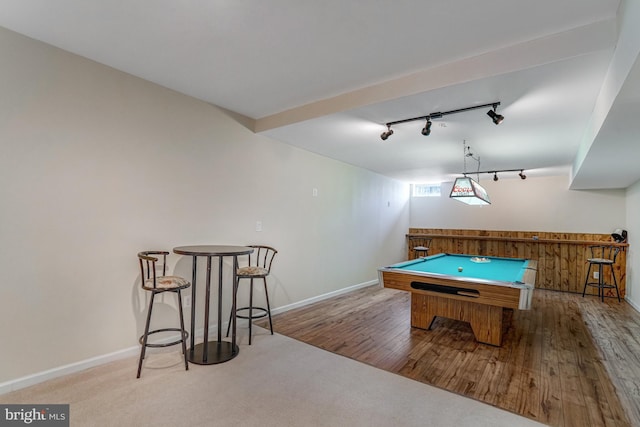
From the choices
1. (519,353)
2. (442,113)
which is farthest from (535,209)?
(442,113)

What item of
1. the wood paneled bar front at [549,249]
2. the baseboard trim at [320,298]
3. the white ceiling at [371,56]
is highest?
the white ceiling at [371,56]

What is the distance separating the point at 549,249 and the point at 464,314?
435 cm

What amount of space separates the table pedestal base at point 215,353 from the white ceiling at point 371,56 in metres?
2.44

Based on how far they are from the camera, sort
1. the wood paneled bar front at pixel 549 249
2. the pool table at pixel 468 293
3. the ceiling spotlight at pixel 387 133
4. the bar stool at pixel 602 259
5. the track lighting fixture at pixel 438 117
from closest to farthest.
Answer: the track lighting fixture at pixel 438 117 < the pool table at pixel 468 293 < the ceiling spotlight at pixel 387 133 < the bar stool at pixel 602 259 < the wood paneled bar front at pixel 549 249

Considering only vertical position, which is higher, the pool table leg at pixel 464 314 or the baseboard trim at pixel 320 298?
the pool table leg at pixel 464 314

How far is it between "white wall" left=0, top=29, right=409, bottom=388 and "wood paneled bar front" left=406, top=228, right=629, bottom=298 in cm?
532

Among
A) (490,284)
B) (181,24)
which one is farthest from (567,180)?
(181,24)

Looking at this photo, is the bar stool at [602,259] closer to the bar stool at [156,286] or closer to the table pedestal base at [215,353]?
the table pedestal base at [215,353]

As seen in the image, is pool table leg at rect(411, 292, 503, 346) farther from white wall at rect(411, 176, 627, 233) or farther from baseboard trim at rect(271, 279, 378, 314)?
white wall at rect(411, 176, 627, 233)

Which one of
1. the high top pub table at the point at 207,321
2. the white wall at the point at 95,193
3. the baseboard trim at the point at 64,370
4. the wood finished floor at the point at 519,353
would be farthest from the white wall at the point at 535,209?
the baseboard trim at the point at 64,370

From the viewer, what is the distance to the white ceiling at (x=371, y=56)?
6.09ft

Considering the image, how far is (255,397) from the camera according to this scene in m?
2.18

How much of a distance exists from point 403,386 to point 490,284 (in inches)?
50.8

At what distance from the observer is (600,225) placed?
5.95 metres
